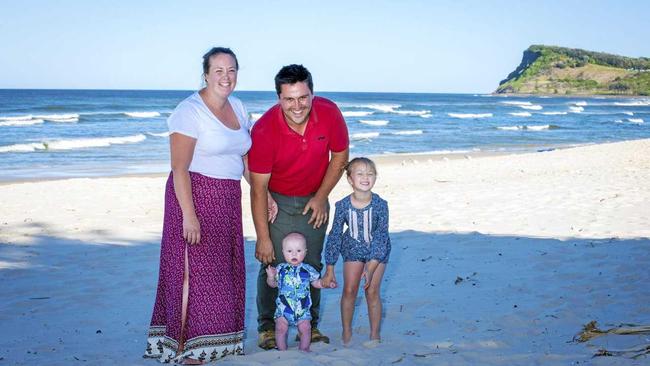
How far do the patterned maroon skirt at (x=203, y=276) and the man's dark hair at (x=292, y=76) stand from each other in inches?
25.7

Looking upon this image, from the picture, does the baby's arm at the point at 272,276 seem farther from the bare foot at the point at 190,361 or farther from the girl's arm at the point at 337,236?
the bare foot at the point at 190,361

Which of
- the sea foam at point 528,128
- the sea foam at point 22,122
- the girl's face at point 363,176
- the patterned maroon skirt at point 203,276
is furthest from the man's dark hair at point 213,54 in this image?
the sea foam at point 528,128

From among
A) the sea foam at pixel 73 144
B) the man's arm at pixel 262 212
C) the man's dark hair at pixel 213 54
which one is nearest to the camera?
the man's dark hair at pixel 213 54

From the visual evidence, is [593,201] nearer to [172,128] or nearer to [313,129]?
[313,129]

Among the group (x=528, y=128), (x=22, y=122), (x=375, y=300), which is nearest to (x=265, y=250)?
(x=375, y=300)

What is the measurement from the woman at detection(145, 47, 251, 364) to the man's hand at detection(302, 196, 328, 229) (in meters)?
0.46

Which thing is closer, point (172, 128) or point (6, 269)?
point (172, 128)

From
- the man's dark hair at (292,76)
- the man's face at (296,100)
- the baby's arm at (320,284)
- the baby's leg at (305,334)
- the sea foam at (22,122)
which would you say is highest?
the man's dark hair at (292,76)

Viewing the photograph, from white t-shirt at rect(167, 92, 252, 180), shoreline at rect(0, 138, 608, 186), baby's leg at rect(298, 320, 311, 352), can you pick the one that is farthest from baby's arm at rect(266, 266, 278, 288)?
shoreline at rect(0, 138, 608, 186)

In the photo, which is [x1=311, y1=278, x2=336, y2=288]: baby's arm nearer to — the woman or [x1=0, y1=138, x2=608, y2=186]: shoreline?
the woman

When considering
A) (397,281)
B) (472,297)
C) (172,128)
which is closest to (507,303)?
(472,297)

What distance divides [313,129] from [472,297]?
2.34 m

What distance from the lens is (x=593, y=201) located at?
9.70 m

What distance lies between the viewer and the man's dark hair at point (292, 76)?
12.4 feet
